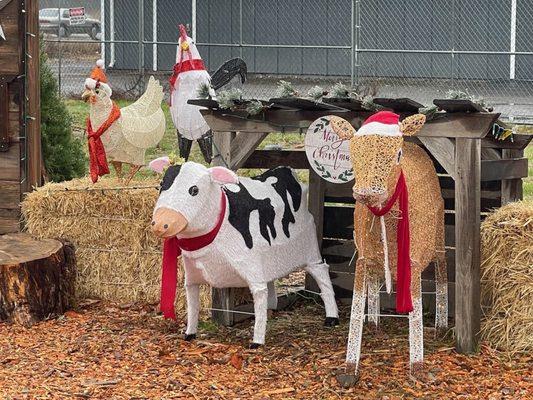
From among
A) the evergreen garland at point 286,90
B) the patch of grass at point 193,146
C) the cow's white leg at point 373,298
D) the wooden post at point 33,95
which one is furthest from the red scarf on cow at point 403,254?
the patch of grass at point 193,146

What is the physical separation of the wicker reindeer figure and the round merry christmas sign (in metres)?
0.53

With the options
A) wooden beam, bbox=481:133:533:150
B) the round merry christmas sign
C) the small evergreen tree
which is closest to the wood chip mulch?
the round merry christmas sign

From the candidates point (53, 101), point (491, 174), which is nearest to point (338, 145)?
point (491, 174)

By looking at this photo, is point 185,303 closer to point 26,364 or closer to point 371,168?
point 26,364

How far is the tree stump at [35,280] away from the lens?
278 inches

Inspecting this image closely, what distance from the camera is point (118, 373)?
6.08 m

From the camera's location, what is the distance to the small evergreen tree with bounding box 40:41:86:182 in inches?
365

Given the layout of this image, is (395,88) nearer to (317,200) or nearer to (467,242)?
(317,200)

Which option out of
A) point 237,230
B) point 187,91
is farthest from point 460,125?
point 187,91

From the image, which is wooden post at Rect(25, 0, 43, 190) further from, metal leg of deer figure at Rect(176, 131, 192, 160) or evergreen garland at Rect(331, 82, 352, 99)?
evergreen garland at Rect(331, 82, 352, 99)

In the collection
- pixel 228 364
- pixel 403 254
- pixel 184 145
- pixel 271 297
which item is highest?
pixel 184 145

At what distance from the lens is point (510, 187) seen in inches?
284

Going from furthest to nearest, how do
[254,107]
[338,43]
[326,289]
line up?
[338,43]
[326,289]
[254,107]

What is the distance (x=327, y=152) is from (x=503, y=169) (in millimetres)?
1211
